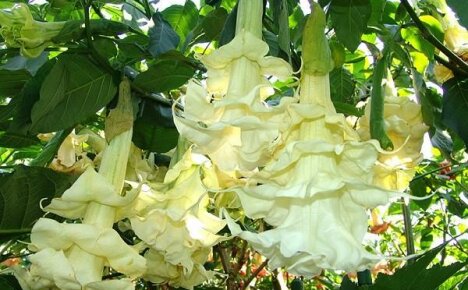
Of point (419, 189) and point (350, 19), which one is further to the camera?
point (419, 189)

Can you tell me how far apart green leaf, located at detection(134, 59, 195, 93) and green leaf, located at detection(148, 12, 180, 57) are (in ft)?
0.10

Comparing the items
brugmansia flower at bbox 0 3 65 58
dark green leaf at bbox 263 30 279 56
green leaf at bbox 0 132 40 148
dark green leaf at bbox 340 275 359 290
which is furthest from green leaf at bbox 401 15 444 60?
green leaf at bbox 0 132 40 148

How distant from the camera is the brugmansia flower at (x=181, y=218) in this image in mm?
796

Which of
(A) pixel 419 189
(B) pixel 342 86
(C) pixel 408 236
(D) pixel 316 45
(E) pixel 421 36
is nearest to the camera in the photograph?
(D) pixel 316 45

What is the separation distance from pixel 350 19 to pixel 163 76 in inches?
12.2

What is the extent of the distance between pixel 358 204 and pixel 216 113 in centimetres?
18

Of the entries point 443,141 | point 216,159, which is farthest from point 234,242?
point 216,159

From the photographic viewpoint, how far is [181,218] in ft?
2.56

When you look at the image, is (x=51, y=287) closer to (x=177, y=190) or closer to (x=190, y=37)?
(x=177, y=190)

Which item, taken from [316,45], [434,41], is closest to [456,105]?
[434,41]

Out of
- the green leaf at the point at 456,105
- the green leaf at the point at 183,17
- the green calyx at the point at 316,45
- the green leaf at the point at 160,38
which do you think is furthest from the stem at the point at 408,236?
the green calyx at the point at 316,45

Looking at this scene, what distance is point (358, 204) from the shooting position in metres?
0.61

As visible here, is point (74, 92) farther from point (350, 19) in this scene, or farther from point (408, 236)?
point (408, 236)

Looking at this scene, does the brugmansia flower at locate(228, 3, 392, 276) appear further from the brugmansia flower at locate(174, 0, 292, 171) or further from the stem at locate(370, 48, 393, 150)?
the stem at locate(370, 48, 393, 150)
